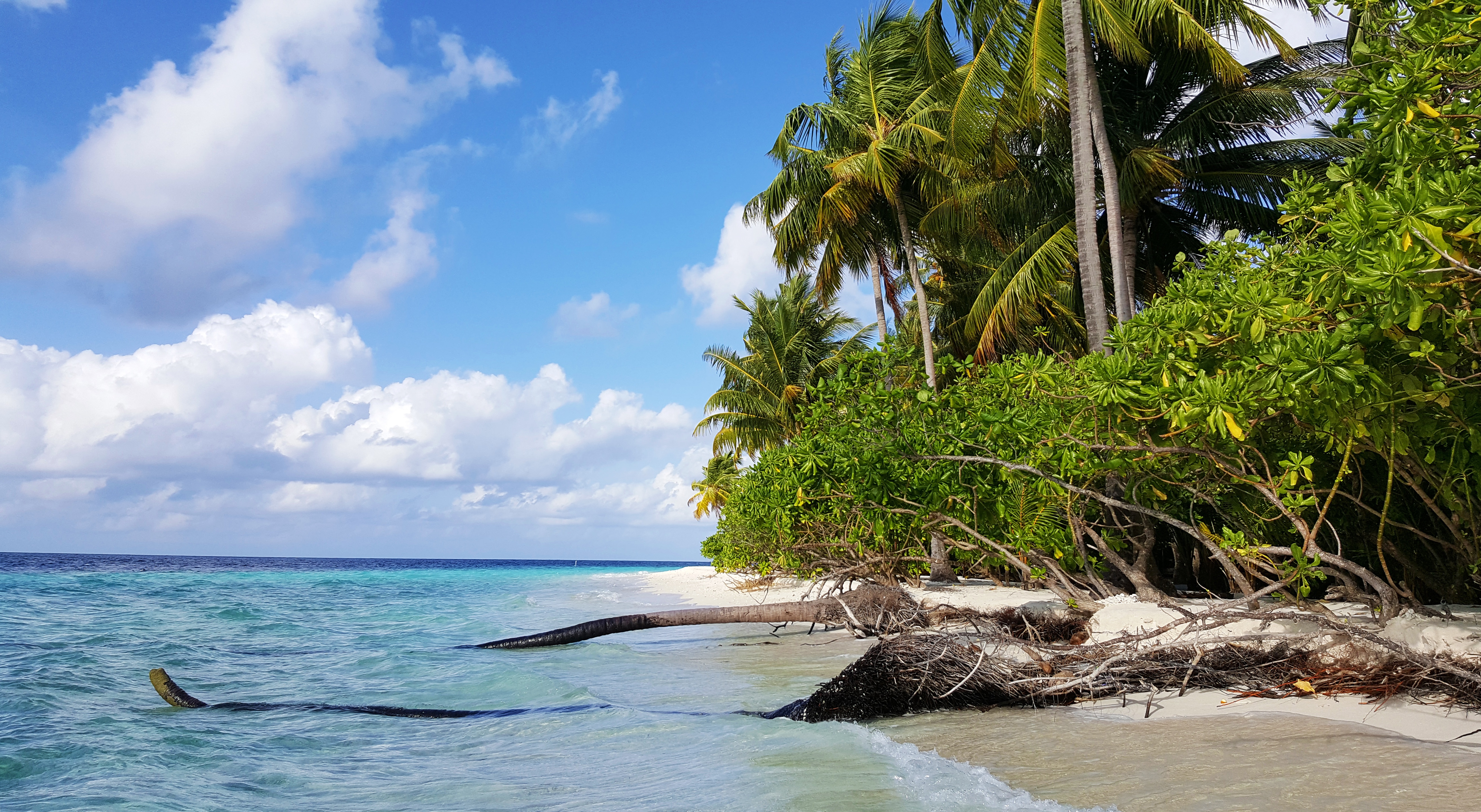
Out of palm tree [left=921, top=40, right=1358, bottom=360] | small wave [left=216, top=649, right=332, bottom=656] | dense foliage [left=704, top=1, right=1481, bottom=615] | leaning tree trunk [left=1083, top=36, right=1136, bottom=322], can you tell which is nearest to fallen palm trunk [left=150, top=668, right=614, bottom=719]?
dense foliage [left=704, top=1, right=1481, bottom=615]

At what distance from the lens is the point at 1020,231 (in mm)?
16750

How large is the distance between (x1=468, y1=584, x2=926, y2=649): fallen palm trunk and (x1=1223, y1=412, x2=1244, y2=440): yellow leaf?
504 cm

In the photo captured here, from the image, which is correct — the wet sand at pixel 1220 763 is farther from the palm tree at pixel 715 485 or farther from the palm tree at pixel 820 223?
the palm tree at pixel 715 485

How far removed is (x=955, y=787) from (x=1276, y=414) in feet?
10.9

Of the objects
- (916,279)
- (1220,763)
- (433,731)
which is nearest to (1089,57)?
(916,279)

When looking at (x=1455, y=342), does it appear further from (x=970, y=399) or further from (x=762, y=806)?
(x=970, y=399)

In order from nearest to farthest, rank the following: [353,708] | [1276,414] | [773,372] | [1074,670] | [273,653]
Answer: [1276,414] < [1074,670] < [353,708] < [273,653] < [773,372]

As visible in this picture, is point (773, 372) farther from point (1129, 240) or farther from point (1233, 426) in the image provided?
point (1233, 426)

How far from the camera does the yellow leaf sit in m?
4.31

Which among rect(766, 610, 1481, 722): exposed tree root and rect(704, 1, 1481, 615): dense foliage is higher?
rect(704, 1, 1481, 615): dense foliage

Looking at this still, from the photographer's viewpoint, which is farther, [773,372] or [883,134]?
[773,372]

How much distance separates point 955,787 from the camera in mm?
4348

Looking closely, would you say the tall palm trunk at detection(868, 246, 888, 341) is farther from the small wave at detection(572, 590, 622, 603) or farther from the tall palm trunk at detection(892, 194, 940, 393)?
the small wave at detection(572, 590, 622, 603)

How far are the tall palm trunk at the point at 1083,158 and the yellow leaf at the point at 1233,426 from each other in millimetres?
6391
